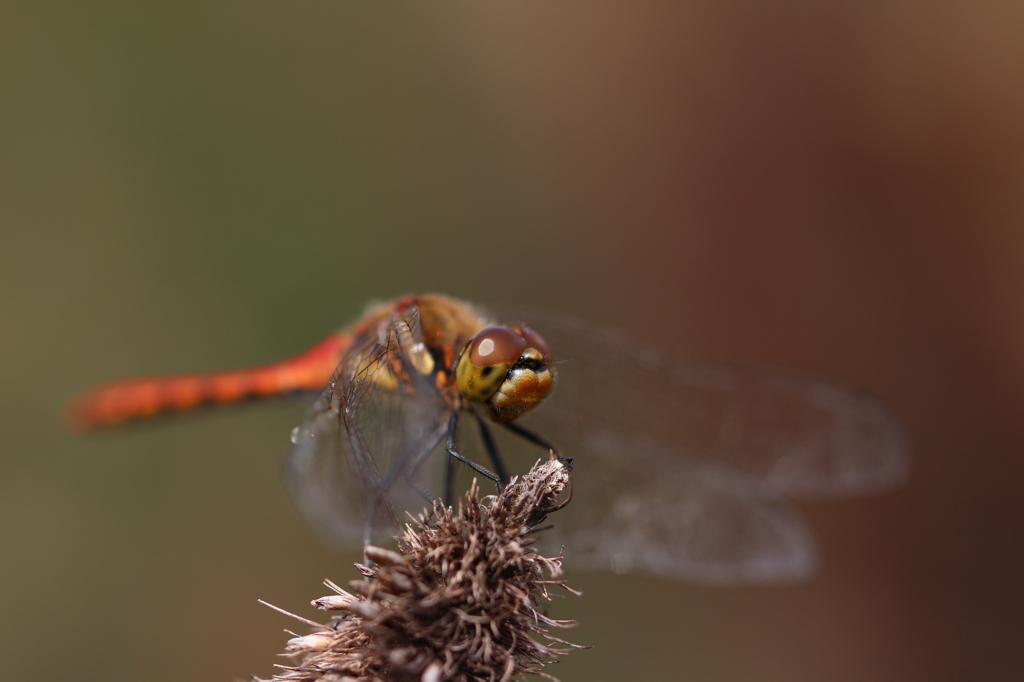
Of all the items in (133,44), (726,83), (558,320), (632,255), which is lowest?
(558,320)

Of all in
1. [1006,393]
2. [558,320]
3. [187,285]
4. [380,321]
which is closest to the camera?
[380,321]

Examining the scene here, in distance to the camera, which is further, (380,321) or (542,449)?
(542,449)

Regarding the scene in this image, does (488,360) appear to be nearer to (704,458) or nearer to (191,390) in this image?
(704,458)

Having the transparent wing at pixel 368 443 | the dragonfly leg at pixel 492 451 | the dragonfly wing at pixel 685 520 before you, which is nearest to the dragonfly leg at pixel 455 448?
the transparent wing at pixel 368 443

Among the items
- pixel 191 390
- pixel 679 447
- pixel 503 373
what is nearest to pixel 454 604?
pixel 503 373

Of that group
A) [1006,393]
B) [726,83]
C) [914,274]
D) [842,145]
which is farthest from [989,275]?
[726,83]

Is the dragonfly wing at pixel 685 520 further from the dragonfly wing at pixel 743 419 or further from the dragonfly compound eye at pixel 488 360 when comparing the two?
the dragonfly compound eye at pixel 488 360

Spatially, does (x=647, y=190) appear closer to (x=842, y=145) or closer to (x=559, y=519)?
(x=842, y=145)
